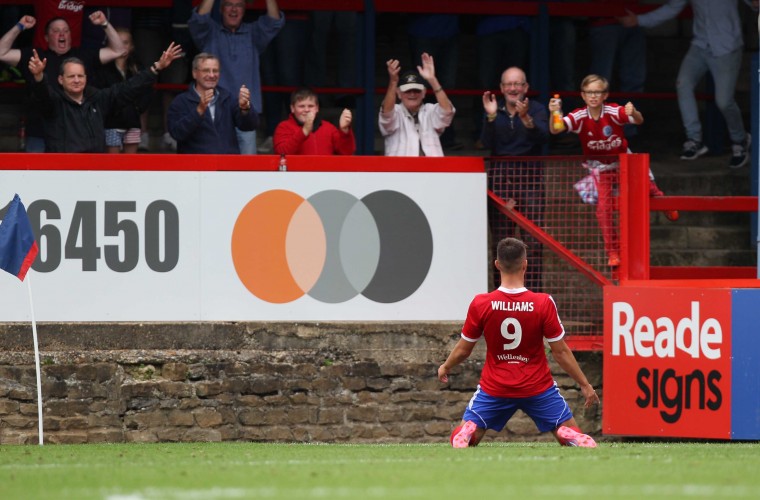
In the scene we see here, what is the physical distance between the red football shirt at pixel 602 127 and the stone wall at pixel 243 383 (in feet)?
6.19

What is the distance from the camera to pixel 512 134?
14266 millimetres

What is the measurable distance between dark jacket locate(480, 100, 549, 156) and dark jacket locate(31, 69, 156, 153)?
3.14m

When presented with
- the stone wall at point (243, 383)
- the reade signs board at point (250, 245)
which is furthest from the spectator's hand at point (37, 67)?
the stone wall at point (243, 383)

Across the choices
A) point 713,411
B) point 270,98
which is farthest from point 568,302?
point 270,98

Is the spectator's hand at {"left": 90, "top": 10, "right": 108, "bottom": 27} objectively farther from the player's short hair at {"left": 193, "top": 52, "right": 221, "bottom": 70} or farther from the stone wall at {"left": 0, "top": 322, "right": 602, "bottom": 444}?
the stone wall at {"left": 0, "top": 322, "right": 602, "bottom": 444}

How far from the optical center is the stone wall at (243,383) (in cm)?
1317

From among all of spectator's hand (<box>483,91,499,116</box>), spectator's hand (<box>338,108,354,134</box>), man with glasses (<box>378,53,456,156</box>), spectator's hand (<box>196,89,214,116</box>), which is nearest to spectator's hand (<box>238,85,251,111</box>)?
spectator's hand (<box>196,89,214,116</box>)

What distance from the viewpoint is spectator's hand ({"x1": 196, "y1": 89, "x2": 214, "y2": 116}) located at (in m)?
13.8

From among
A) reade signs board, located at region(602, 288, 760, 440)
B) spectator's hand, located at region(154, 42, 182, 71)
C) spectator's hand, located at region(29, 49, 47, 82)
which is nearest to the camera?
reade signs board, located at region(602, 288, 760, 440)

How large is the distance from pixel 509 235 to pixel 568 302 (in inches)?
32.1

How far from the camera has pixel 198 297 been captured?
13.7 meters

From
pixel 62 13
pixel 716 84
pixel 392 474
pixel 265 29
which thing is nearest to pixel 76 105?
pixel 62 13

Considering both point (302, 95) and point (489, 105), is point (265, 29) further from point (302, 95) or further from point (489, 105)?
point (489, 105)

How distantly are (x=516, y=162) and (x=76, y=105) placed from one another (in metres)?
3.97
